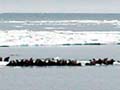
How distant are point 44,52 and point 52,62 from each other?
900cm

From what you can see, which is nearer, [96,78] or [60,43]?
[96,78]

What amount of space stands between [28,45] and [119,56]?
1310 cm

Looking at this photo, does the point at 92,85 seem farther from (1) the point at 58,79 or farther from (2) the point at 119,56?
(2) the point at 119,56

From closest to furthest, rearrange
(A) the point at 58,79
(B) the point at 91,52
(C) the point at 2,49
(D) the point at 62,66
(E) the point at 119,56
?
(A) the point at 58,79, (D) the point at 62,66, (E) the point at 119,56, (B) the point at 91,52, (C) the point at 2,49

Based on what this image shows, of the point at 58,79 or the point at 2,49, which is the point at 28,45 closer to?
the point at 2,49

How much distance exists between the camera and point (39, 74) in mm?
30047

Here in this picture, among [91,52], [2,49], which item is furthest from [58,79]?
[2,49]

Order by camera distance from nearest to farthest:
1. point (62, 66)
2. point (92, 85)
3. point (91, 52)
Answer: point (92, 85) → point (62, 66) → point (91, 52)

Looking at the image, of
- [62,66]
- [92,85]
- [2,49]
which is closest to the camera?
[92,85]

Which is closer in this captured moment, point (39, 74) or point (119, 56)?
point (39, 74)

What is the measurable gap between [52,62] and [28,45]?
17.4 meters

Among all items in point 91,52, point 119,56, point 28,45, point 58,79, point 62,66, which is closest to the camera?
point 58,79

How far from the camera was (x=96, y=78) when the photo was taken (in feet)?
93.9

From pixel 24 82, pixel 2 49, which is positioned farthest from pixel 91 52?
pixel 24 82
